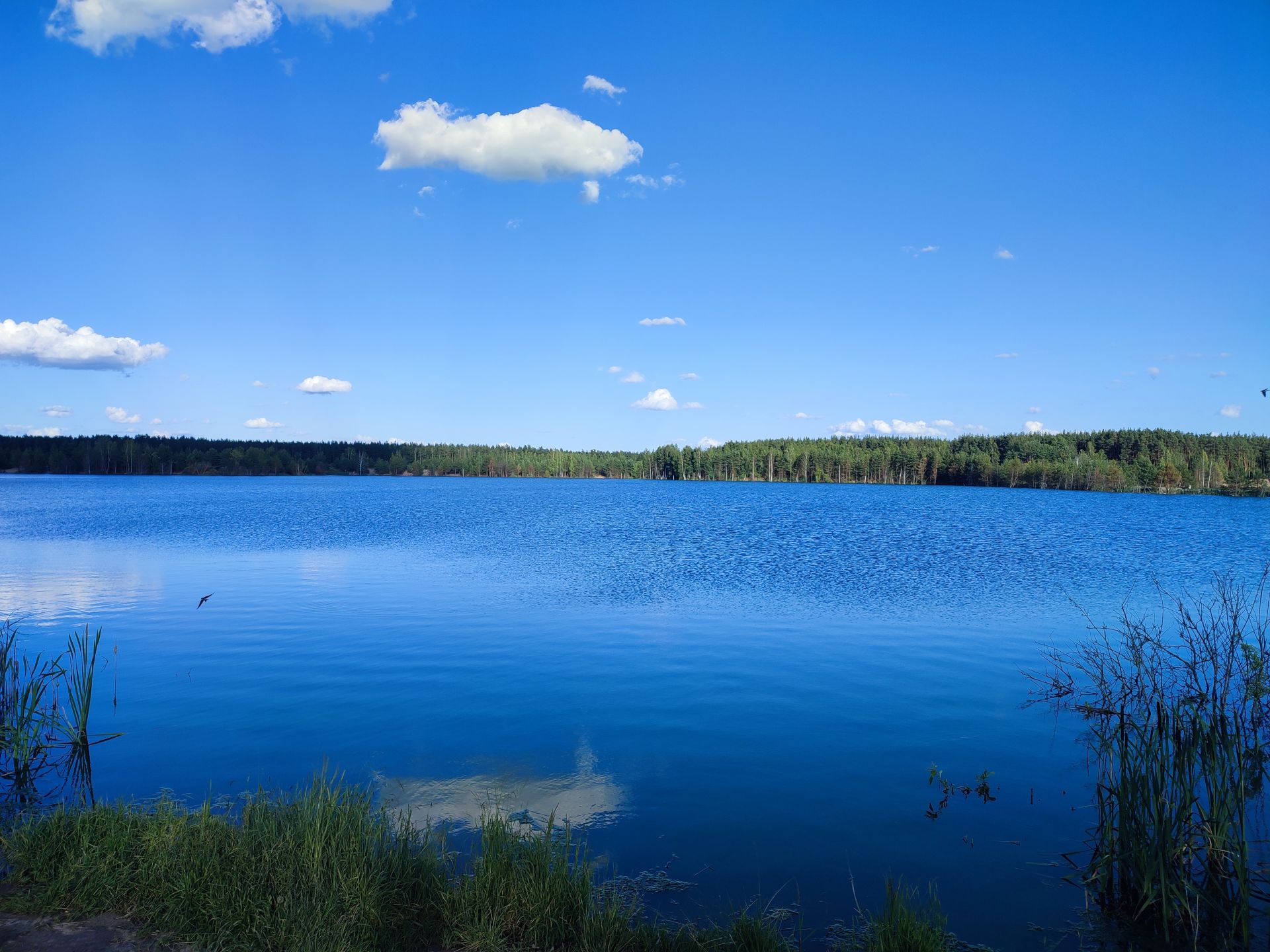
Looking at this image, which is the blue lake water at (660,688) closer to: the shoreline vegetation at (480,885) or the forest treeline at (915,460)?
the shoreline vegetation at (480,885)

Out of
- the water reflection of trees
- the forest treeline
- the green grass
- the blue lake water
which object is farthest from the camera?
the forest treeline

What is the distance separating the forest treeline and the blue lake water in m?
107

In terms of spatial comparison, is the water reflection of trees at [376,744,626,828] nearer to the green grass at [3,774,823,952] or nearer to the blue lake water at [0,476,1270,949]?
the blue lake water at [0,476,1270,949]

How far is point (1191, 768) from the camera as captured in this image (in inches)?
247

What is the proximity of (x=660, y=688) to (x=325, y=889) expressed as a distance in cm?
844

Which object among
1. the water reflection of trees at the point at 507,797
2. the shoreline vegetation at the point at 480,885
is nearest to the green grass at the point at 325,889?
the shoreline vegetation at the point at 480,885

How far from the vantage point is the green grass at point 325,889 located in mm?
5547

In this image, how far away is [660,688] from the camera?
13703mm

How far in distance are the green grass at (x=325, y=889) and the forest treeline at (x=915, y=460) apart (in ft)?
473

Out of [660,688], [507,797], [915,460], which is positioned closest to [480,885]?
[507,797]

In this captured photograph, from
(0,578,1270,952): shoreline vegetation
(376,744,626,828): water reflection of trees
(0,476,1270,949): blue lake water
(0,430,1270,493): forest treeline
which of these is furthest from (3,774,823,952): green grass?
(0,430,1270,493): forest treeline

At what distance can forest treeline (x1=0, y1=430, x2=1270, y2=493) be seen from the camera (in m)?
127

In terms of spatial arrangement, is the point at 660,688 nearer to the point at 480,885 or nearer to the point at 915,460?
the point at 480,885

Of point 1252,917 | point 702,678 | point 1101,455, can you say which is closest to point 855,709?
point 702,678
